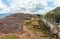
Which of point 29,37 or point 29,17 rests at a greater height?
point 29,17

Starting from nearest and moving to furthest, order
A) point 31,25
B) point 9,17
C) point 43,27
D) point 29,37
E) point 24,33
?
point 29,37
point 24,33
point 43,27
point 31,25
point 9,17

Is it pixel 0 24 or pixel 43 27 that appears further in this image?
pixel 0 24

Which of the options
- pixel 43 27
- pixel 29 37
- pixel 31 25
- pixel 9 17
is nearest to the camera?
pixel 29 37

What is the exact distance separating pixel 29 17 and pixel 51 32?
791 centimetres

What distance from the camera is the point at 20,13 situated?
20.8 metres

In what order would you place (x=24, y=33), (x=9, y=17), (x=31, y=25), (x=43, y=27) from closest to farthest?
(x=24, y=33) < (x=43, y=27) < (x=31, y=25) < (x=9, y=17)

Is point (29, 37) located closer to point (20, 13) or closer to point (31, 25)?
point (31, 25)

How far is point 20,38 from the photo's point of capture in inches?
511

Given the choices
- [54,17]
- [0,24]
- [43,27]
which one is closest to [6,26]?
[0,24]

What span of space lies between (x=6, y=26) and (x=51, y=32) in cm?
493

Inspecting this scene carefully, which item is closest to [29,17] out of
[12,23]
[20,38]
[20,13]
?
[20,13]

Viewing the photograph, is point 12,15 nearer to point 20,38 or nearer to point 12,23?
point 12,23

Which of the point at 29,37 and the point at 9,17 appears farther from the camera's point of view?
the point at 9,17

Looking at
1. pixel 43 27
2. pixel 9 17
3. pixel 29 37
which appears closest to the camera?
pixel 29 37
